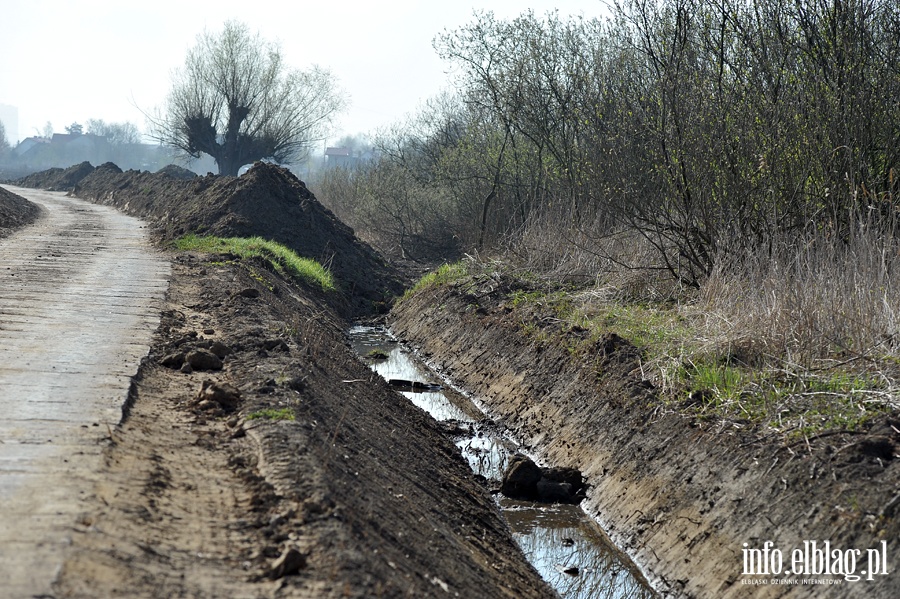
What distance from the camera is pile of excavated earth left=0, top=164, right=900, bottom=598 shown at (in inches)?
174

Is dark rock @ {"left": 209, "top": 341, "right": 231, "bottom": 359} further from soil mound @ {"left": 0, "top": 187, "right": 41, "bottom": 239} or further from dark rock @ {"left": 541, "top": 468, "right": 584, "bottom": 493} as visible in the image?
soil mound @ {"left": 0, "top": 187, "right": 41, "bottom": 239}

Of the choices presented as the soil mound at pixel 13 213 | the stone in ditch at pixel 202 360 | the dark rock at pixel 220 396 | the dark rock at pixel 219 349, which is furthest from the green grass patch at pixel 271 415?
the soil mound at pixel 13 213

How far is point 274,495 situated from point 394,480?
1.76 metres

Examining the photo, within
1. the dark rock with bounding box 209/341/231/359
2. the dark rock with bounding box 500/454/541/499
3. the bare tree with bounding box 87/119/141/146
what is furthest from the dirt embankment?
the bare tree with bounding box 87/119/141/146

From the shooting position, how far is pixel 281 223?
2383 centimetres

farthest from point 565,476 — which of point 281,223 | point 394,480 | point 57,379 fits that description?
point 281,223

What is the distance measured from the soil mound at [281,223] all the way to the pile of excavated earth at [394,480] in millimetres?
9328

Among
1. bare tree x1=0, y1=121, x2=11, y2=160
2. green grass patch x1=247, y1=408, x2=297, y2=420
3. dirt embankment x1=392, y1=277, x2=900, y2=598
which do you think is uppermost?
bare tree x1=0, y1=121, x2=11, y2=160

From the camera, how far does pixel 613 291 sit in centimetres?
1326

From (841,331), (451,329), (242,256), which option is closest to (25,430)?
(841,331)

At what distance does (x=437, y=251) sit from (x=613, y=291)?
16677mm

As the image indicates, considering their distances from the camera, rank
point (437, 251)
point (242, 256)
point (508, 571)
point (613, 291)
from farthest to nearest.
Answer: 1. point (437, 251)
2. point (242, 256)
3. point (613, 291)
4. point (508, 571)

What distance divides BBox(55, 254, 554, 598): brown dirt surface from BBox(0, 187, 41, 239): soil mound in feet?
41.5

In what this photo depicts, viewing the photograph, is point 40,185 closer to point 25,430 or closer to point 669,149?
point 669,149
